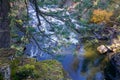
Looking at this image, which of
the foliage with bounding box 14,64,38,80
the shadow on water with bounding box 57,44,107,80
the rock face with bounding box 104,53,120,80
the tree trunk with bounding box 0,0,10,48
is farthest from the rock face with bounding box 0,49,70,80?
the rock face with bounding box 104,53,120,80

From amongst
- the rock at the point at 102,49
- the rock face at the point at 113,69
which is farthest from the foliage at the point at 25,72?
the rock at the point at 102,49

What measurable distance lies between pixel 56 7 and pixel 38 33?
0.82 meters

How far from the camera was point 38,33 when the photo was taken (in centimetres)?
702

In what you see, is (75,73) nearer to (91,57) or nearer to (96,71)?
(96,71)

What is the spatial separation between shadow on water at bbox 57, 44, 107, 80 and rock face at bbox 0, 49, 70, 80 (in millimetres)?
10394

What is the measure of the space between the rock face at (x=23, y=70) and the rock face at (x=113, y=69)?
11.2 meters

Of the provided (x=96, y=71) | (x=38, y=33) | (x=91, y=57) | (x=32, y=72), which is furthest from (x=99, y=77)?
(x=32, y=72)

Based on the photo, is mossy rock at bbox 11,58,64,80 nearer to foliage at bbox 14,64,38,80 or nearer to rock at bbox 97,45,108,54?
foliage at bbox 14,64,38,80

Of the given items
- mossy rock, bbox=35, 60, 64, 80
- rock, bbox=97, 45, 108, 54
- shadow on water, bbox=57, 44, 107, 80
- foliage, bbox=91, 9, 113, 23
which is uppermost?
mossy rock, bbox=35, 60, 64, 80

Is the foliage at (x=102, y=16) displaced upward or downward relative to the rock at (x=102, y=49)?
upward

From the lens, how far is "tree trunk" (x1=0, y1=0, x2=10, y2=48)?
6336 millimetres

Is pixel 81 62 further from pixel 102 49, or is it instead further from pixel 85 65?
pixel 102 49

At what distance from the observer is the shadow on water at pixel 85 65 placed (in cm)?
1562

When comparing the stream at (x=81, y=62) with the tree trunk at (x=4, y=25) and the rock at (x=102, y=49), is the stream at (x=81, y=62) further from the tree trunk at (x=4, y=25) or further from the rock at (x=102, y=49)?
the tree trunk at (x=4, y=25)
